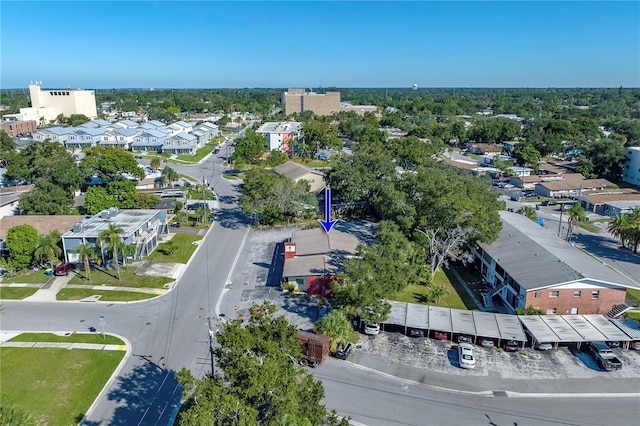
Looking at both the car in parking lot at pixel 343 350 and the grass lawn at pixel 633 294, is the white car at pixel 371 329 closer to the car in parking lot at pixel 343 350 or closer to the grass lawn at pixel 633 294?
the car in parking lot at pixel 343 350

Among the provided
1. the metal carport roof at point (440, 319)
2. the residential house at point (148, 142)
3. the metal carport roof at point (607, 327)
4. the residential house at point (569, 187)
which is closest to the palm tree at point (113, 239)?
the metal carport roof at point (440, 319)

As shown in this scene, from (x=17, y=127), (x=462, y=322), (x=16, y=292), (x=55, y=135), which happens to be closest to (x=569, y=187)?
(x=462, y=322)

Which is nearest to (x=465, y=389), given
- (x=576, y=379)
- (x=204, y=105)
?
(x=576, y=379)

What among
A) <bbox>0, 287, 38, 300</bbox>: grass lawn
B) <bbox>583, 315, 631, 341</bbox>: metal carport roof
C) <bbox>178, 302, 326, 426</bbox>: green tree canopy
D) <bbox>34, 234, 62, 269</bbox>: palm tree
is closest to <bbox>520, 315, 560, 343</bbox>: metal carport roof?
<bbox>583, 315, 631, 341</bbox>: metal carport roof

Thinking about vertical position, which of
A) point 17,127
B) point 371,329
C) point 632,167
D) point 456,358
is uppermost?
point 17,127

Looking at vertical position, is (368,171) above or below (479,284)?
above

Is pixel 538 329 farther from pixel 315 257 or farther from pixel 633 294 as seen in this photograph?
pixel 315 257

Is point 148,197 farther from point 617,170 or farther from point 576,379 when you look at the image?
point 617,170

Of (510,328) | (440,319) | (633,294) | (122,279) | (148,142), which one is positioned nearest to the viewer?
(510,328)
